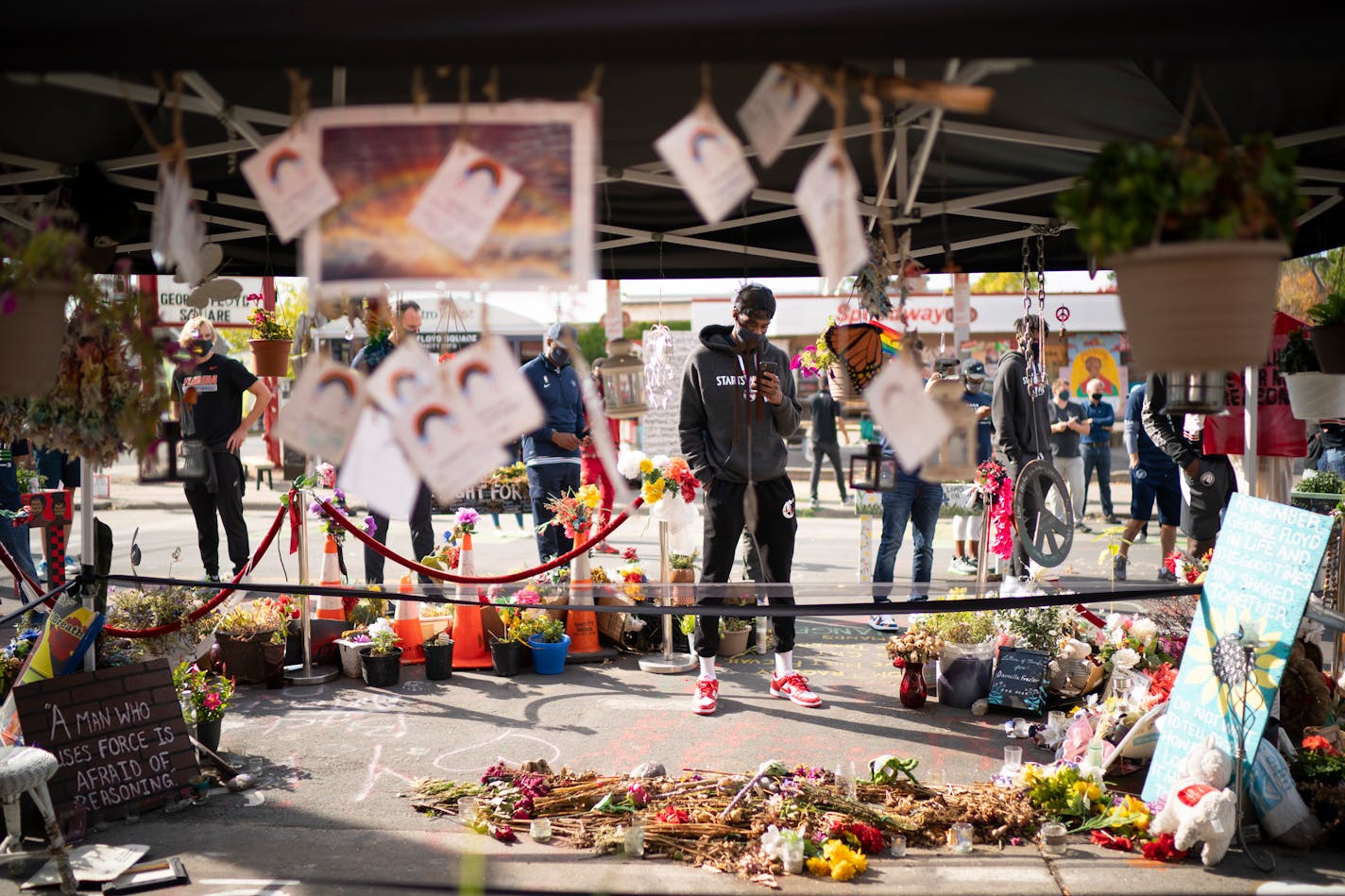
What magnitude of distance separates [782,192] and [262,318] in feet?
9.11

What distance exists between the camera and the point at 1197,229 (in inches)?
82.0

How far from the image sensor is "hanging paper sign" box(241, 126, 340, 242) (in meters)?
2.22

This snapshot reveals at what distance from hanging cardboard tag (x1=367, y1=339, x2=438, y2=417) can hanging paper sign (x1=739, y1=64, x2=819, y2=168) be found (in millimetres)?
838

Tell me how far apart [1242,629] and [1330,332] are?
3.49 feet

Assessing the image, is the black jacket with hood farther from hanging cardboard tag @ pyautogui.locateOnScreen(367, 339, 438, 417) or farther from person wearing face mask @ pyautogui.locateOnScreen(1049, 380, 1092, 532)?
person wearing face mask @ pyautogui.locateOnScreen(1049, 380, 1092, 532)

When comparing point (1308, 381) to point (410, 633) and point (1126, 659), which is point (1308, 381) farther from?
point (410, 633)

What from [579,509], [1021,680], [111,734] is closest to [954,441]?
[1021,680]

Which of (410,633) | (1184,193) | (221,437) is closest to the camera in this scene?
(1184,193)

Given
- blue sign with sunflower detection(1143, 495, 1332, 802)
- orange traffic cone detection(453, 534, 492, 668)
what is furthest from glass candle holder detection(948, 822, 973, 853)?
→ orange traffic cone detection(453, 534, 492, 668)

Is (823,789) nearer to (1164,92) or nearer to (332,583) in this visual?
(1164,92)

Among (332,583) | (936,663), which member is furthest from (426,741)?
(936,663)

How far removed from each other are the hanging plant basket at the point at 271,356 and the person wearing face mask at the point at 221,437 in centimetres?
73

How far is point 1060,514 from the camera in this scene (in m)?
6.34

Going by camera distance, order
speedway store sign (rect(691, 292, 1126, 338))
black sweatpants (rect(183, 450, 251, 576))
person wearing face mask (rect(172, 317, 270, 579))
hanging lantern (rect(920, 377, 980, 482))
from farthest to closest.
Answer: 1. speedway store sign (rect(691, 292, 1126, 338))
2. black sweatpants (rect(183, 450, 251, 576))
3. person wearing face mask (rect(172, 317, 270, 579))
4. hanging lantern (rect(920, 377, 980, 482))
